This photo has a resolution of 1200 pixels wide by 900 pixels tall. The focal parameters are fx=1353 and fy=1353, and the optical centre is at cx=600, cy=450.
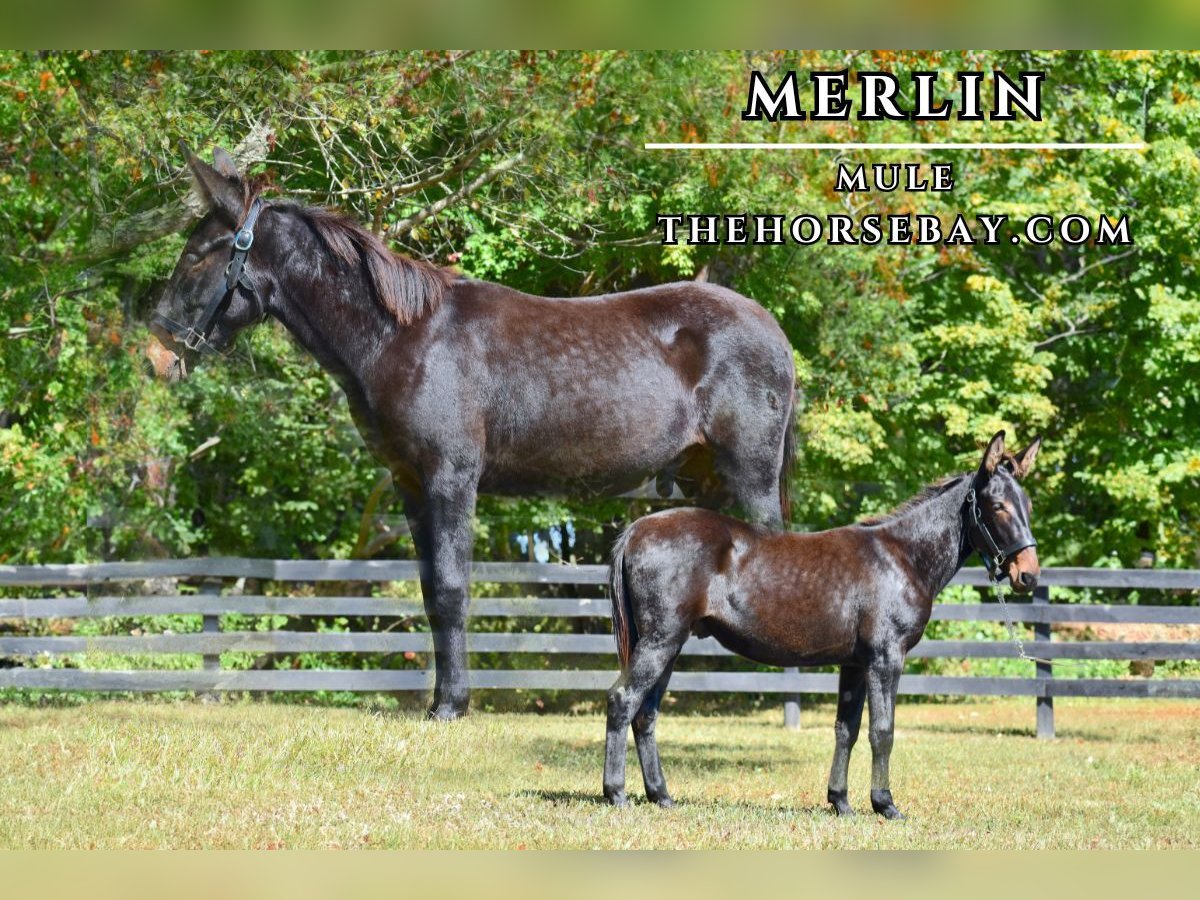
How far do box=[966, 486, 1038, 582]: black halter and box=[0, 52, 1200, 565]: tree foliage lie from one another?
4072mm

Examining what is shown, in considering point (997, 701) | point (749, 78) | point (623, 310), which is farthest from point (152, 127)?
point (997, 701)

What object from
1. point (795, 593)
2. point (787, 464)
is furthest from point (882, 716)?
point (787, 464)

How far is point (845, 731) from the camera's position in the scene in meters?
5.84

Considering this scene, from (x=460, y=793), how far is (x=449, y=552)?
3.47 ft

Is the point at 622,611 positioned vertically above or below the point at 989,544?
below

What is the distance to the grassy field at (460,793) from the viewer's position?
503 cm

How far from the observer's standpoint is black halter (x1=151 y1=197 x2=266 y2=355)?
19.7ft

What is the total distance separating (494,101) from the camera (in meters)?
10.4

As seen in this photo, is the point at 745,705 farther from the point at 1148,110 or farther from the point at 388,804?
the point at 388,804

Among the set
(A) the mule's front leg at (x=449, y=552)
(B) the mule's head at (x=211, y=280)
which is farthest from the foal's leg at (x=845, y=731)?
(B) the mule's head at (x=211, y=280)

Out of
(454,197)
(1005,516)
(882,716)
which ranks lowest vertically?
(882,716)

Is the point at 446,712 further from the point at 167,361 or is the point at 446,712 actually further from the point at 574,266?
the point at 574,266

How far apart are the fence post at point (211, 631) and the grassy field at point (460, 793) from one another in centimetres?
209

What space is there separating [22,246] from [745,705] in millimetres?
9139
